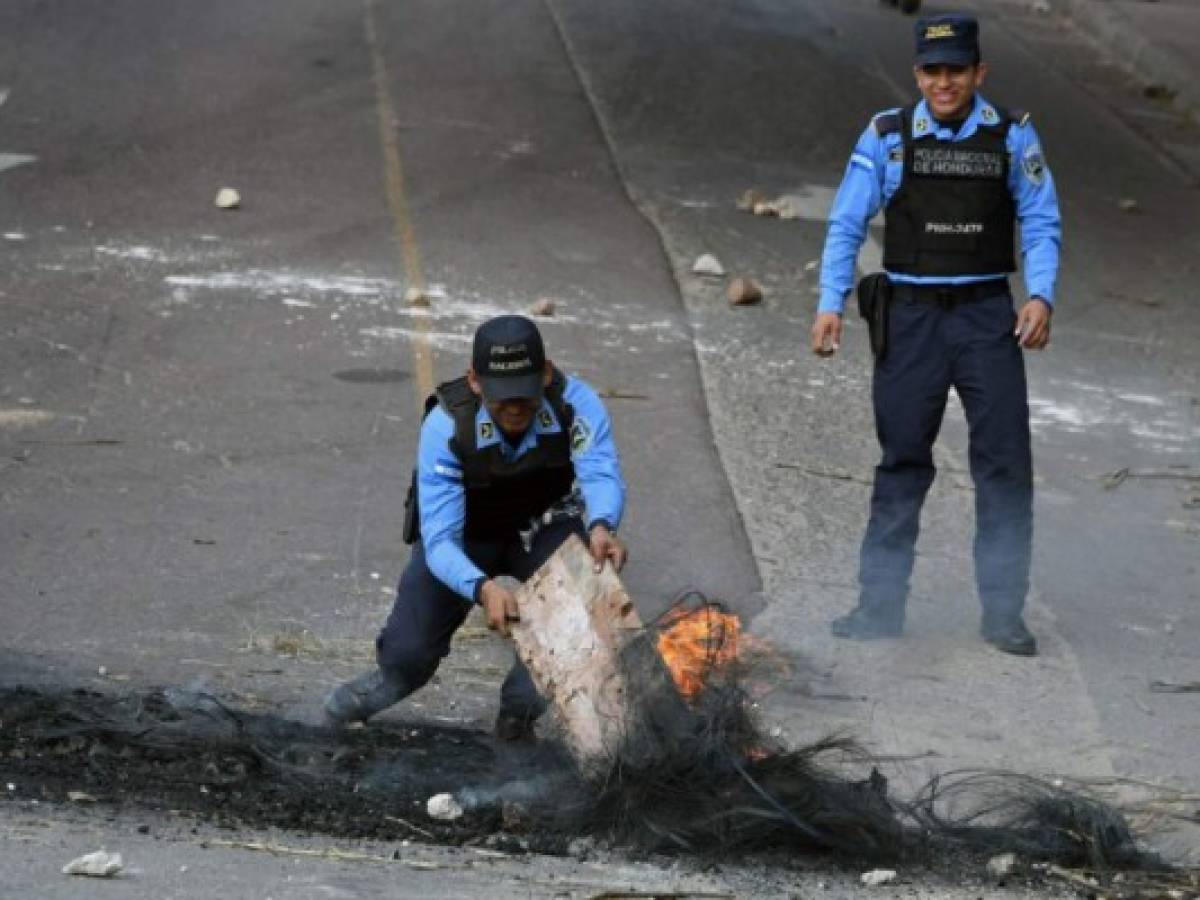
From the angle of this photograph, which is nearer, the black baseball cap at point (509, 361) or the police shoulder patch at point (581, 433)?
the black baseball cap at point (509, 361)

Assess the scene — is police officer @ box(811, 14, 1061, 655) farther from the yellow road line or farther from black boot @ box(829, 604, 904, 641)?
the yellow road line

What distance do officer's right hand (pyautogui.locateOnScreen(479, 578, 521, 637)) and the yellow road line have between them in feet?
15.5

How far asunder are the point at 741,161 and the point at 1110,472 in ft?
23.8

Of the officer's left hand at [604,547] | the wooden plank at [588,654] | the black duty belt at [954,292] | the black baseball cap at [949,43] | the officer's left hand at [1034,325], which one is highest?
the black baseball cap at [949,43]

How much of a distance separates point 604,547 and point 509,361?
555mm

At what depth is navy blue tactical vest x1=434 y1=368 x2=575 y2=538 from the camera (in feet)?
21.6

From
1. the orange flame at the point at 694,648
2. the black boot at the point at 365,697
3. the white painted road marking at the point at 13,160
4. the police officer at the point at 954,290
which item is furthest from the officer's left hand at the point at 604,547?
the white painted road marking at the point at 13,160

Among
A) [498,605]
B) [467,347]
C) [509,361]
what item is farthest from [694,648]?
[467,347]

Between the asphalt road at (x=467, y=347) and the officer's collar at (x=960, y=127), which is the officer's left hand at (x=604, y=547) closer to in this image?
the asphalt road at (x=467, y=347)

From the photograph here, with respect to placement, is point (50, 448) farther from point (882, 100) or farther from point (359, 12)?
point (359, 12)

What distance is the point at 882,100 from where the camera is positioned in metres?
20.0

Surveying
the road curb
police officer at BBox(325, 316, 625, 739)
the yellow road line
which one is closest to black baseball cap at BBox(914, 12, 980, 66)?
police officer at BBox(325, 316, 625, 739)

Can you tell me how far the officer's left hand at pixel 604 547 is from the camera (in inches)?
253

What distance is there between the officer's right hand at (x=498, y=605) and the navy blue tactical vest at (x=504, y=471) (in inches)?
14.1
